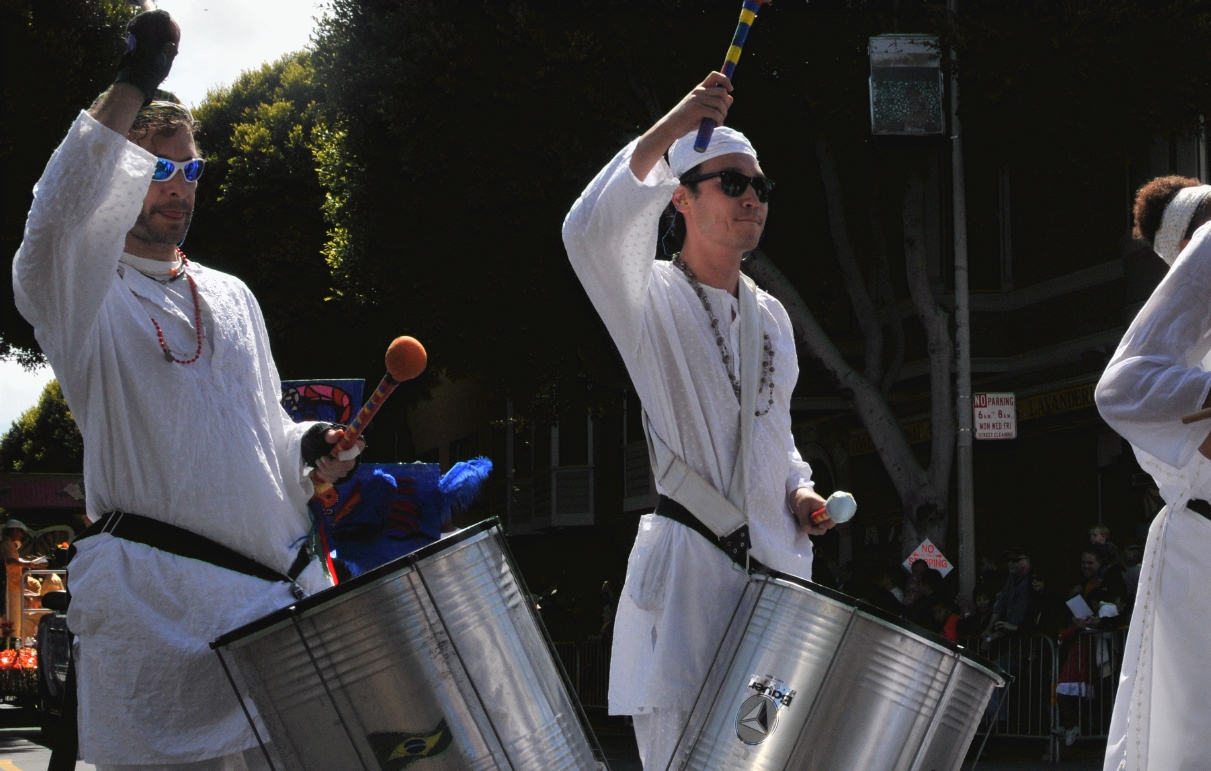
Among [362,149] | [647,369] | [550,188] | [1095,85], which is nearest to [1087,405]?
[1095,85]

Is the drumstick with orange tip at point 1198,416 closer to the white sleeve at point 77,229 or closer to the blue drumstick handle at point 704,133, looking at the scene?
the blue drumstick handle at point 704,133

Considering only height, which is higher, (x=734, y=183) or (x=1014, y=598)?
(x=734, y=183)

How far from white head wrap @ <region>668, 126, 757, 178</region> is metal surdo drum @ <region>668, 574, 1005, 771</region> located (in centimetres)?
128

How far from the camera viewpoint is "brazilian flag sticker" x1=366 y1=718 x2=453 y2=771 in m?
2.63

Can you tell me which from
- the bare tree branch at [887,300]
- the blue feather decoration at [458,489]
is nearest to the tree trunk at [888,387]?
the bare tree branch at [887,300]

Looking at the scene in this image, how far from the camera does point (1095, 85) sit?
1487cm

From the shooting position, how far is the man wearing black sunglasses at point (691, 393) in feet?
11.4

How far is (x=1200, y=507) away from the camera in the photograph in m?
3.89

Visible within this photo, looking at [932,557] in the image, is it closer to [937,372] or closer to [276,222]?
[937,372]

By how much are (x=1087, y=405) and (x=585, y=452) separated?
16.6 meters

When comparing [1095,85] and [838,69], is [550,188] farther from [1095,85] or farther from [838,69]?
[1095,85]

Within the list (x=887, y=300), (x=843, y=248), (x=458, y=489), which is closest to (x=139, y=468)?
(x=458, y=489)

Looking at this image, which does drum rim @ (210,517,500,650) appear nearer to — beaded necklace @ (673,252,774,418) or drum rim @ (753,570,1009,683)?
drum rim @ (753,570,1009,683)

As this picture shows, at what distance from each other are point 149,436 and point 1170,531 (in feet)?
8.25
